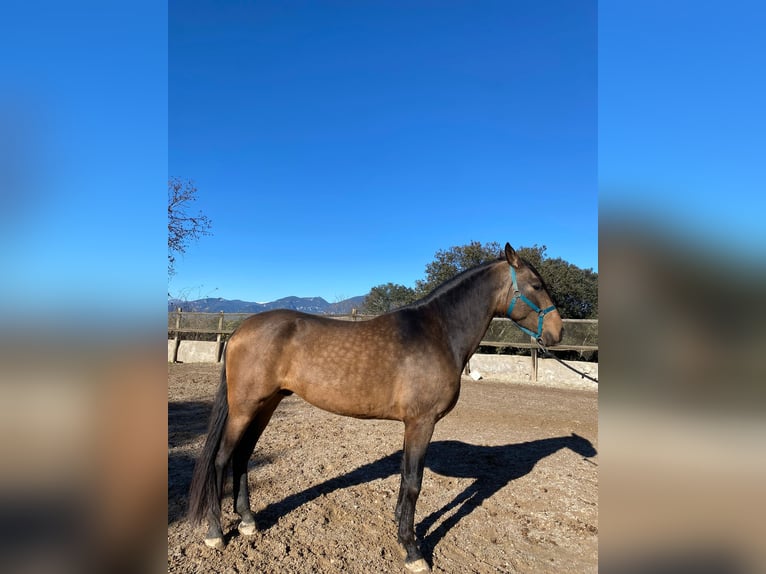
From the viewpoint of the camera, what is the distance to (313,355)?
3.47m

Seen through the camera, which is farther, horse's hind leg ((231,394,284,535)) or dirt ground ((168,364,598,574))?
horse's hind leg ((231,394,284,535))

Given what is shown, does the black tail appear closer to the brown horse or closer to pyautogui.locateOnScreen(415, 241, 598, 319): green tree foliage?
the brown horse

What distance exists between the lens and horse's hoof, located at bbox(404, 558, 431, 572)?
A: 3.10 meters

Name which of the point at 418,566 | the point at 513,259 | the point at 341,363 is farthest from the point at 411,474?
the point at 513,259

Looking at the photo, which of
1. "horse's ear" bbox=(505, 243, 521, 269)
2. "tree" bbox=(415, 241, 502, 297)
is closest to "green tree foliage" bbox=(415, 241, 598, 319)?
"tree" bbox=(415, 241, 502, 297)

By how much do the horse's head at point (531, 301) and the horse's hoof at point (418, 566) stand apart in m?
2.07

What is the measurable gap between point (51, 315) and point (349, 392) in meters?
2.89

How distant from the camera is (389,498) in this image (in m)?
4.32

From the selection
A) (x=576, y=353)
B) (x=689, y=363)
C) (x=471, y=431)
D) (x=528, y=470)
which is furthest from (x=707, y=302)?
(x=576, y=353)

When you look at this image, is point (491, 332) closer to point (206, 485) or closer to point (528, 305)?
point (528, 305)

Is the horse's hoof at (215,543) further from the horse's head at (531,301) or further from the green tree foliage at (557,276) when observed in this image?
the green tree foliage at (557,276)

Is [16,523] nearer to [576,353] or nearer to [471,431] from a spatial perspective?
[471,431]

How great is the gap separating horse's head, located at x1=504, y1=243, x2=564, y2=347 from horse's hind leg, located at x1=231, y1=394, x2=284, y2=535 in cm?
229

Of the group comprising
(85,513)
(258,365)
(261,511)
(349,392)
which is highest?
(85,513)
